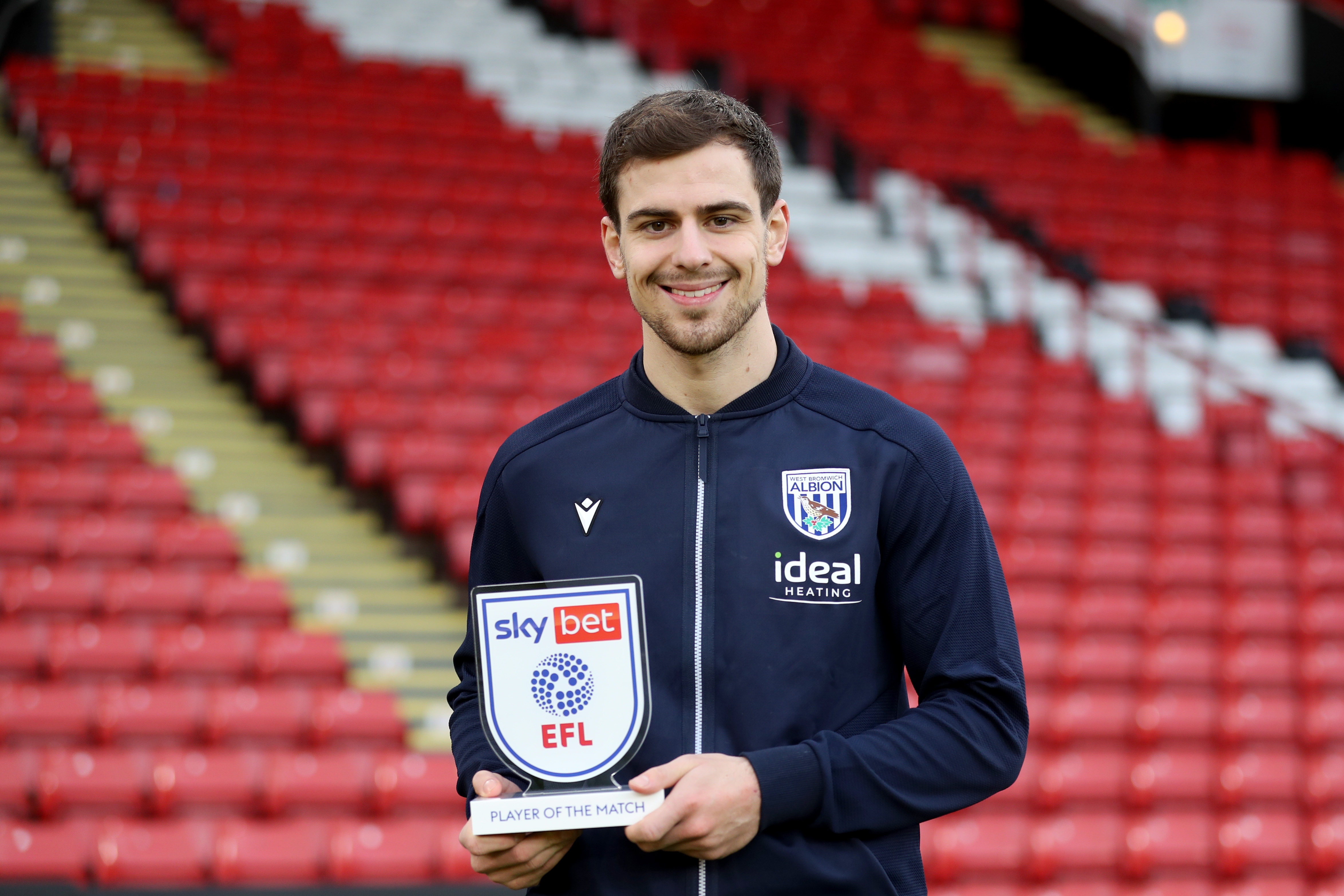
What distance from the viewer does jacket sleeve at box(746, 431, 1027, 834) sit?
126cm

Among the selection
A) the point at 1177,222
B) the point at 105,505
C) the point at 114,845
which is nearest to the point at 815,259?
the point at 1177,222

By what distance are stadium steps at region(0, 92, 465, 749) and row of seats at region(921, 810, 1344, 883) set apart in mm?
1971

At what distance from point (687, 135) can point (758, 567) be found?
44cm

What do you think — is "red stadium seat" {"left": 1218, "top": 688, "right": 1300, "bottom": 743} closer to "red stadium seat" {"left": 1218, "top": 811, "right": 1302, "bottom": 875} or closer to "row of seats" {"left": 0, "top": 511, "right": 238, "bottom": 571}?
"red stadium seat" {"left": 1218, "top": 811, "right": 1302, "bottom": 875}

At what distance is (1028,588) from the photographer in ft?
19.4

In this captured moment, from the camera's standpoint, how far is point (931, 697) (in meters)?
1.34

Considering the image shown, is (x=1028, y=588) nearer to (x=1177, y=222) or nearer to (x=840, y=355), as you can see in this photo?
(x=840, y=355)

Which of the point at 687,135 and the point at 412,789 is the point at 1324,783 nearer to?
the point at 412,789

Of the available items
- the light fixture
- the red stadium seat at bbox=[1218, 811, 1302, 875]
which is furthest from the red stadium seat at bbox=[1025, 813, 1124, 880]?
the light fixture

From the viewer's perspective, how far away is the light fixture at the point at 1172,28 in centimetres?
1305

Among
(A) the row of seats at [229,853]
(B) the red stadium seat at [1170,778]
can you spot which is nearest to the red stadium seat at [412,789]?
(A) the row of seats at [229,853]

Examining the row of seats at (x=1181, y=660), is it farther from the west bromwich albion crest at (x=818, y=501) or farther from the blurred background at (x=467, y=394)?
the west bromwich albion crest at (x=818, y=501)

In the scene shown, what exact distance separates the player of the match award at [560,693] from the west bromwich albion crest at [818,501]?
198mm

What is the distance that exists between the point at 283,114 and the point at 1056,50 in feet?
29.1
